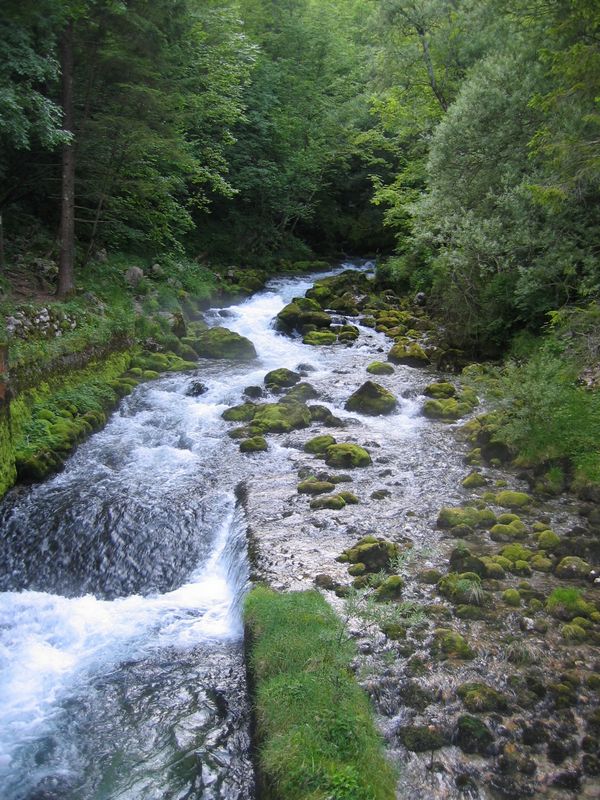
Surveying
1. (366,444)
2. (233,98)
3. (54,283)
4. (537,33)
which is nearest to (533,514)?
(366,444)

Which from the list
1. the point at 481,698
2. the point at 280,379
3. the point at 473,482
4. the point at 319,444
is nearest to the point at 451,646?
the point at 481,698

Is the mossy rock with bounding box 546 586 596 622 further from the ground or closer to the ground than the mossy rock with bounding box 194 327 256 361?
closer to the ground

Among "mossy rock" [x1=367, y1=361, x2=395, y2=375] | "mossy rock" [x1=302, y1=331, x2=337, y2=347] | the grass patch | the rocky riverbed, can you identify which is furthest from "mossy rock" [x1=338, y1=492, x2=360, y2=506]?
"mossy rock" [x1=302, y1=331, x2=337, y2=347]

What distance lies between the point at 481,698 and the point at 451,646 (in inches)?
28.5

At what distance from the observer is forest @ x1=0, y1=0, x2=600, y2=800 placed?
553cm

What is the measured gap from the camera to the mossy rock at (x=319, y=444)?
39.2ft

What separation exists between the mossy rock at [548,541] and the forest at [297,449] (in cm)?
4

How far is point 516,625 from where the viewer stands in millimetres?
6699

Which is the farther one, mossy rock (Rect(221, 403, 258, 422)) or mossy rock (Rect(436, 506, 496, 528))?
mossy rock (Rect(221, 403, 258, 422))

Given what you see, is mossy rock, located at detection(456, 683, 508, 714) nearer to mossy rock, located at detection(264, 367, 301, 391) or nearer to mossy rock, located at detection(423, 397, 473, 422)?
mossy rock, located at detection(423, 397, 473, 422)

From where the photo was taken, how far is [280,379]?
52.6 feet

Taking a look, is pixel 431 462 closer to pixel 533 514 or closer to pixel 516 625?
pixel 533 514

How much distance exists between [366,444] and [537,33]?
9.23m

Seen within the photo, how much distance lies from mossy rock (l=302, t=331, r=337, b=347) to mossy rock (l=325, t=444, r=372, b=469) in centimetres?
906
